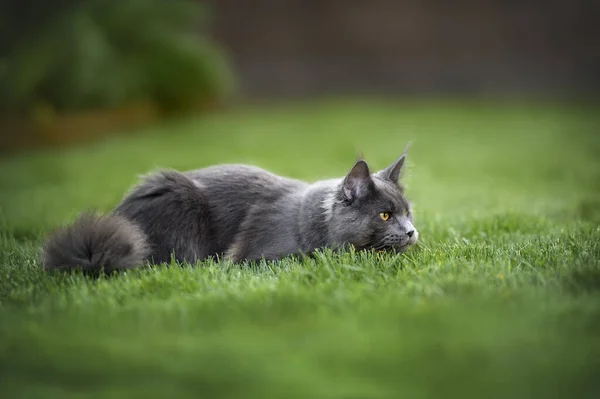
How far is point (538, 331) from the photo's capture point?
2.07 meters

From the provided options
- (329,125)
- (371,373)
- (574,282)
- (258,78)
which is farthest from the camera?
(258,78)

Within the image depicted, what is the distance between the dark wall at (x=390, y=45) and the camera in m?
11.6

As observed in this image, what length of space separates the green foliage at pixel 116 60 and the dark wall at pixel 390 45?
156 centimetres

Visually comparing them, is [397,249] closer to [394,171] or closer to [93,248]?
[394,171]

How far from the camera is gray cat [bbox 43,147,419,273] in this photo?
290 centimetres

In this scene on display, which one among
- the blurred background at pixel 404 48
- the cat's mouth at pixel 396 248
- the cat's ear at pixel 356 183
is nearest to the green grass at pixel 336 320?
the cat's mouth at pixel 396 248

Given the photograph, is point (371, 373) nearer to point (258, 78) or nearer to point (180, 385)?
point (180, 385)

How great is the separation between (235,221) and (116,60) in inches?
230

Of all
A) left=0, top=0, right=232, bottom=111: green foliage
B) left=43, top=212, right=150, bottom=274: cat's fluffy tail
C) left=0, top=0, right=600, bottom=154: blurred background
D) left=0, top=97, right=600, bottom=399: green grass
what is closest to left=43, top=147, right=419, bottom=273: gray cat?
left=43, top=212, right=150, bottom=274: cat's fluffy tail

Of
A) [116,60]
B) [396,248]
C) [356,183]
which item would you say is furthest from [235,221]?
[116,60]

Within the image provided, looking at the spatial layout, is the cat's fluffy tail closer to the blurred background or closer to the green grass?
the green grass

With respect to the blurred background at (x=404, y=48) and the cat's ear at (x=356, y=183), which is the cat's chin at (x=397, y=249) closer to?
the cat's ear at (x=356, y=183)

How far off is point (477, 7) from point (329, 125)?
441 cm

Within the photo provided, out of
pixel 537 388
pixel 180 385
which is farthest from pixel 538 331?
pixel 180 385
